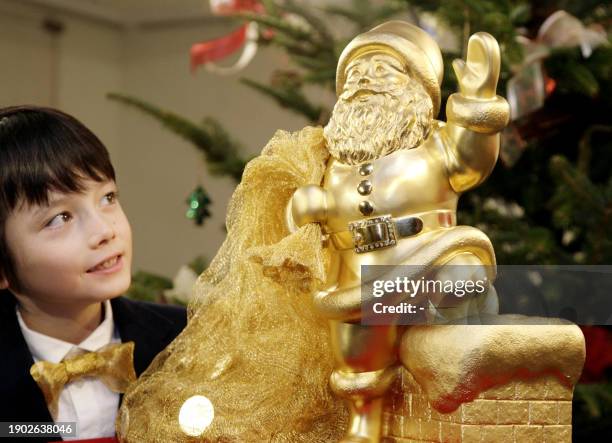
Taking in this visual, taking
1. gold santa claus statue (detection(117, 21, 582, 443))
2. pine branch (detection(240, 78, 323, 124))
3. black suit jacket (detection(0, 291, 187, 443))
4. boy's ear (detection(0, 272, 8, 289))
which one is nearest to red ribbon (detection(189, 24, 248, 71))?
pine branch (detection(240, 78, 323, 124))

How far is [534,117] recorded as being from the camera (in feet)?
4.31

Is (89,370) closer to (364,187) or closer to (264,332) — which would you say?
(264,332)

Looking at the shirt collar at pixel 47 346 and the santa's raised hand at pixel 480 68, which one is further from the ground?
the santa's raised hand at pixel 480 68

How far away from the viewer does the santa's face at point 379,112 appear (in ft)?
2.37

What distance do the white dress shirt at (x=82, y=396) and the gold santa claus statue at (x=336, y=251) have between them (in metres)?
0.12

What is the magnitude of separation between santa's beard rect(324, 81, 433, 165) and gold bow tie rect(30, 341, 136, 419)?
1.34ft

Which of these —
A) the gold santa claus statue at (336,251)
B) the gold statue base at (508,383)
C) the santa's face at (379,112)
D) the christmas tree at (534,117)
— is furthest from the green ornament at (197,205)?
the gold statue base at (508,383)

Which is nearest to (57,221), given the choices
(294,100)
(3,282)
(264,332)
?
(3,282)

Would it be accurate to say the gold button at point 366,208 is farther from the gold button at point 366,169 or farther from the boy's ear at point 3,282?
the boy's ear at point 3,282

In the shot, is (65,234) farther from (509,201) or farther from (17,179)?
(509,201)

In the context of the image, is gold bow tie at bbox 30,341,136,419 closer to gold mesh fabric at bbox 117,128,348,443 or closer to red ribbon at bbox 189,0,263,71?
gold mesh fabric at bbox 117,128,348,443

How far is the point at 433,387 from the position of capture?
662mm

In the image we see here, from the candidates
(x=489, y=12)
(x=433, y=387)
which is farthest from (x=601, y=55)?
(x=433, y=387)

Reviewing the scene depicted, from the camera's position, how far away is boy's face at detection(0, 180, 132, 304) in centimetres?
91
